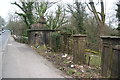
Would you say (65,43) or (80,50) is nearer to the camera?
(80,50)

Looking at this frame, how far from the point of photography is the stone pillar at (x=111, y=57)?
15.2ft

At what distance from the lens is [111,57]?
16.4 feet

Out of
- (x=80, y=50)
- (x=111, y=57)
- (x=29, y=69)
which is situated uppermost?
(x=111, y=57)

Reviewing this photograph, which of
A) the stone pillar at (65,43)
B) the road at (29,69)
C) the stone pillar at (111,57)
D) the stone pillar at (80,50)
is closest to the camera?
the stone pillar at (111,57)

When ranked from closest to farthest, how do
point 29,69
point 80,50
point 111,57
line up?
1. point 111,57
2. point 29,69
3. point 80,50

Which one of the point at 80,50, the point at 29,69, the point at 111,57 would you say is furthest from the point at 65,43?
the point at 111,57

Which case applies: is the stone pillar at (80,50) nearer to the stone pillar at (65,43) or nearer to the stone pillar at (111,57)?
the stone pillar at (111,57)

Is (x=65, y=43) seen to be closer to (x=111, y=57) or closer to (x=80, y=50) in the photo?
(x=80, y=50)

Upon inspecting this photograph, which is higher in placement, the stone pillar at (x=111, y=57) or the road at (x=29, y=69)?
the stone pillar at (x=111, y=57)

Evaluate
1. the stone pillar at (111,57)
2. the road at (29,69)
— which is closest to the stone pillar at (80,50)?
the road at (29,69)

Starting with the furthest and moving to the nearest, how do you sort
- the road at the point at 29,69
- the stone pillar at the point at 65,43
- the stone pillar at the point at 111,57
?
the stone pillar at the point at 65,43 < the road at the point at 29,69 < the stone pillar at the point at 111,57

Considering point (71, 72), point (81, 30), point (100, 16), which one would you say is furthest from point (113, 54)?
point (81, 30)

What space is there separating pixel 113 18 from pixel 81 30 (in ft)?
17.5

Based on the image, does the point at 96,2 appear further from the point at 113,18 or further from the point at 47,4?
the point at 47,4
